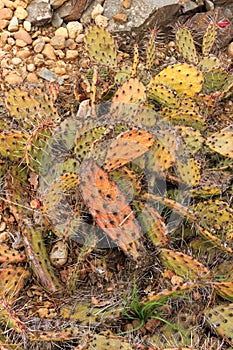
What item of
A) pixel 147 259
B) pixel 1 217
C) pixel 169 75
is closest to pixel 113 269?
pixel 147 259

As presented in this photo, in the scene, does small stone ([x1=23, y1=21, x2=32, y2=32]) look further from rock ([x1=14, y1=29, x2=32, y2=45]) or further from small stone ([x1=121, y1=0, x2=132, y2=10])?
small stone ([x1=121, y1=0, x2=132, y2=10])

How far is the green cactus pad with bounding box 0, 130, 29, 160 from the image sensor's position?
242cm

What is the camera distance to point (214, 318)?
2.18 m

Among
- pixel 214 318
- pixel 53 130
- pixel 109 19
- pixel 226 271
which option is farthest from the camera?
pixel 109 19

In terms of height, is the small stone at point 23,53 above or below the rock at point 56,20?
below

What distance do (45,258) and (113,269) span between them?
293 millimetres

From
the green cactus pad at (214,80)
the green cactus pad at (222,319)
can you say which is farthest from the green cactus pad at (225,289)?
the green cactus pad at (214,80)

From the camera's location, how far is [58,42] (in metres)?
3.17

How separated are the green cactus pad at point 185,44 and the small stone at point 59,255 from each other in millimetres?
1194

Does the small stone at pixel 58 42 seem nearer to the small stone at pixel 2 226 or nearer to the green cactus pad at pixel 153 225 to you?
the small stone at pixel 2 226

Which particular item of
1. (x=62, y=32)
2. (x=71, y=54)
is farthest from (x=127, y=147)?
(x=62, y=32)

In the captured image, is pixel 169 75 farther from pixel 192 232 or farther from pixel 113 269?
pixel 113 269

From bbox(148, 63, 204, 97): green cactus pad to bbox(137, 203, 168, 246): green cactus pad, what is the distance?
64 centimetres

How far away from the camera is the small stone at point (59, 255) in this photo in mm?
2434
